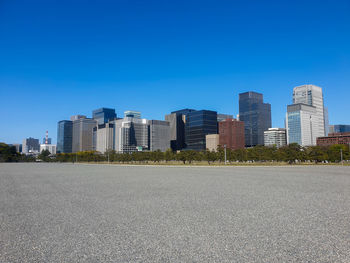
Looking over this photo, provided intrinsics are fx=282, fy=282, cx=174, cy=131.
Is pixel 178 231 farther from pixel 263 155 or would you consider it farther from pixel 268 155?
pixel 263 155

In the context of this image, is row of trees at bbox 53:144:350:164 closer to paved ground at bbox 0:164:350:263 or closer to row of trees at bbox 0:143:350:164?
row of trees at bbox 0:143:350:164

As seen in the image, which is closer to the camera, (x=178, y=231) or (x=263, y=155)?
(x=178, y=231)

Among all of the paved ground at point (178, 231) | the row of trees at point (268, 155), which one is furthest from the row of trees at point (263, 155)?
the paved ground at point (178, 231)

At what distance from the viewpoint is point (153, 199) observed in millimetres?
15164

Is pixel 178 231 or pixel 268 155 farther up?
pixel 268 155

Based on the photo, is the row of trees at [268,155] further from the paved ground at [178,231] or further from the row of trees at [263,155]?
the paved ground at [178,231]

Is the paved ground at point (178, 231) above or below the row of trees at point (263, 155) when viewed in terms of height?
below

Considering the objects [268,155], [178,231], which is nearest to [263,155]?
[268,155]

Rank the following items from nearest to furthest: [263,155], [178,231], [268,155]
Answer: [178,231]
[268,155]
[263,155]

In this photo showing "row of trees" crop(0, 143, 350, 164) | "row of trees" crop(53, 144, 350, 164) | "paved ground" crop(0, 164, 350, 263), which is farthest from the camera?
"row of trees" crop(0, 143, 350, 164)

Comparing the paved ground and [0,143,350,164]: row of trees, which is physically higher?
[0,143,350,164]: row of trees

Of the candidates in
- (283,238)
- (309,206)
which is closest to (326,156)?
(309,206)

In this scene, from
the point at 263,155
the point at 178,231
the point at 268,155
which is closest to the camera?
the point at 178,231

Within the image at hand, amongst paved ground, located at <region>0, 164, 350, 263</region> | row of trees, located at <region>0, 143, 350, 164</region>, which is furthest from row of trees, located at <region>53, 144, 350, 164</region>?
paved ground, located at <region>0, 164, 350, 263</region>
